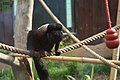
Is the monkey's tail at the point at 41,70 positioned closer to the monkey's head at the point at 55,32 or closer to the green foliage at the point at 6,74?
the monkey's head at the point at 55,32

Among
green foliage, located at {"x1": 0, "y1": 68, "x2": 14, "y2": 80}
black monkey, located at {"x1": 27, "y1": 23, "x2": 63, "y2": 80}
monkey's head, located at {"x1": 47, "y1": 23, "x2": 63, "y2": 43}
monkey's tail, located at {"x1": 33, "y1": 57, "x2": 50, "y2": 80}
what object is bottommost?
green foliage, located at {"x1": 0, "y1": 68, "x2": 14, "y2": 80}

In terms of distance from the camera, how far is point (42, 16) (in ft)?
17.2

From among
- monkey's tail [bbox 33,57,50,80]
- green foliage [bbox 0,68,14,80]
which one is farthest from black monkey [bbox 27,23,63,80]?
green foliage [bbox 0,68,14,80]

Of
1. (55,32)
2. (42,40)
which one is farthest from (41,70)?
(55,32)

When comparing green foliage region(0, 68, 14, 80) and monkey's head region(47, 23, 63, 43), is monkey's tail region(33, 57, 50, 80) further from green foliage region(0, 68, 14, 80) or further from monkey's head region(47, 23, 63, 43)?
green foliage region(0, 68, 14, 80)

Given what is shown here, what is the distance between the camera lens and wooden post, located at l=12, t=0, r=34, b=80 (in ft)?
7.30

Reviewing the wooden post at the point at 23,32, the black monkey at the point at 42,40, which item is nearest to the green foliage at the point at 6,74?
the wooden post at the point at 23,32

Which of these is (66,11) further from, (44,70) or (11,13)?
(44,70)

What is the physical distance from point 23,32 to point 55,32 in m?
0.41

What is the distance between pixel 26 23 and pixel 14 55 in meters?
0.22

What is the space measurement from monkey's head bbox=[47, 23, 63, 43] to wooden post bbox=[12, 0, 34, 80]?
36 centimetres

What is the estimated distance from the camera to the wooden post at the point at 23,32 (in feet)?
7.30

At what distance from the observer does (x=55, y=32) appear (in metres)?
1.89

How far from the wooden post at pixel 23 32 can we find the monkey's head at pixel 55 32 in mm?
356
